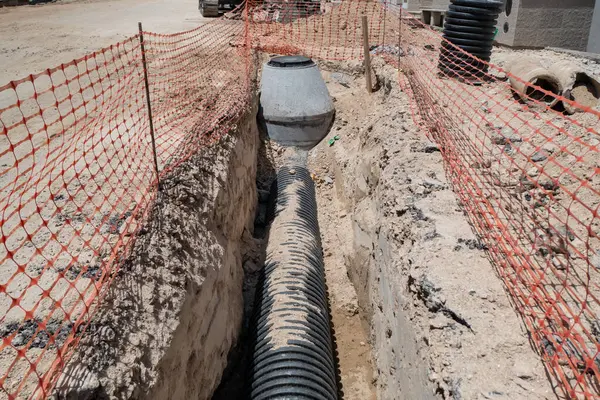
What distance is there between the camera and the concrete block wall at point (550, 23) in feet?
30.0

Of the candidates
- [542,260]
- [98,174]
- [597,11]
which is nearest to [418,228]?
[542,260]

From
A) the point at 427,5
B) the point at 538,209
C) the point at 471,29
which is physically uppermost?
the point at 427,5

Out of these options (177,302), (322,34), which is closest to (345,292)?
(177,302)

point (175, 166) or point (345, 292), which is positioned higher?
point (175, 166)

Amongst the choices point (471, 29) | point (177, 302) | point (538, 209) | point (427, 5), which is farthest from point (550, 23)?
point (177, 302)

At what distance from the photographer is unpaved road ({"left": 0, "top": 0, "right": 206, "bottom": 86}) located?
10.5m

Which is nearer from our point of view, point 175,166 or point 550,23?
point 175,166

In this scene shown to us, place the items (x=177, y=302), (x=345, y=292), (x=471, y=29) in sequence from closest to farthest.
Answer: (x=177, y=302), (x=345, y=292), (x=471, y=29)

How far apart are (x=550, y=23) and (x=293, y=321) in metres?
8.97

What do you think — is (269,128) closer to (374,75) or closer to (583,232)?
(374,75)

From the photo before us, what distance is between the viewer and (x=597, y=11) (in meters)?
8.69

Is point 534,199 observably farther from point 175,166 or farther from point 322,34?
point 322,34

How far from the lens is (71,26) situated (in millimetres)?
15547

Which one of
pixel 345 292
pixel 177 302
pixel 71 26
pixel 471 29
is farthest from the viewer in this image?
Answer: pixel 71 26
